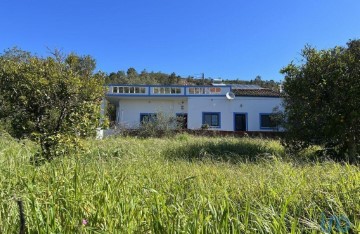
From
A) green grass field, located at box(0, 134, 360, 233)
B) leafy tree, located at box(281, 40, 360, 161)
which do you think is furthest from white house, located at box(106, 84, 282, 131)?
green grass field, located at box(0, 134, 360, 233)

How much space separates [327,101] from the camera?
9.50 m

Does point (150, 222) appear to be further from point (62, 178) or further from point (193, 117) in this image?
point (193, 117)

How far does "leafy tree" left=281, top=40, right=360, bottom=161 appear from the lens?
920cm

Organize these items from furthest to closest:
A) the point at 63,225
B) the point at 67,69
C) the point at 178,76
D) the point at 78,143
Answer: the point at 178,76, the point at 67,69, the point at 78,143, the point at 63,225

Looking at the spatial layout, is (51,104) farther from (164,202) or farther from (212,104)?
(212,104)

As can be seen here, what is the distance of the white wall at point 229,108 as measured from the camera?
30.3 metres

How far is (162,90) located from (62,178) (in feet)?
89.8

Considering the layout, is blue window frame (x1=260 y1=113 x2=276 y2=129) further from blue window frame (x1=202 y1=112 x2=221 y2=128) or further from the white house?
blue window frame (x1=202 y1=112 x2=221 y2=128)

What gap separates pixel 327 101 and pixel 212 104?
2117 centimetres

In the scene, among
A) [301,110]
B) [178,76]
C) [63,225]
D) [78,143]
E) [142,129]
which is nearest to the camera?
[63,225]

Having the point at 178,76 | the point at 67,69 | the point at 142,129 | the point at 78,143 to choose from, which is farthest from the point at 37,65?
the point at 178,76

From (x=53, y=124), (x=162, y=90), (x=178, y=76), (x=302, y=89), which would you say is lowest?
(x=53, y=124)

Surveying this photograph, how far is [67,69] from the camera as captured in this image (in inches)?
315

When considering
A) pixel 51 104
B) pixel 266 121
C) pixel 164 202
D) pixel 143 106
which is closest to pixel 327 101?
pixel 51 104
